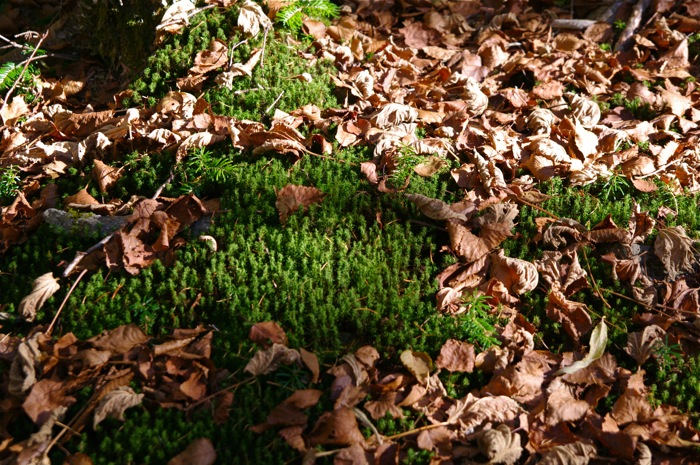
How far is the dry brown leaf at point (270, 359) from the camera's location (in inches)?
111

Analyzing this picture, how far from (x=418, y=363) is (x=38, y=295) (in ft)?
7.07

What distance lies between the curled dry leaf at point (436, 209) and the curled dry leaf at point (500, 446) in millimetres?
1333

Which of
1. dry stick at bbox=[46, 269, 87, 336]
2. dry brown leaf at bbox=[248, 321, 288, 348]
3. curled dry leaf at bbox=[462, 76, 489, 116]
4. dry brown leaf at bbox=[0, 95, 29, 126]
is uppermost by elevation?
dry brown leaf at bbox=[0, 95, 29, 126]

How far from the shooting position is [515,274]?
11.0 ft

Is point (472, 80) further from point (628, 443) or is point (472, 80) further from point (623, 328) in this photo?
point (628, 443)

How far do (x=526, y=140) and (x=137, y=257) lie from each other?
9.25 ft

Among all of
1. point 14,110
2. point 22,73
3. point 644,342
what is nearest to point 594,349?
point 644,342

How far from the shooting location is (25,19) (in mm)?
6031

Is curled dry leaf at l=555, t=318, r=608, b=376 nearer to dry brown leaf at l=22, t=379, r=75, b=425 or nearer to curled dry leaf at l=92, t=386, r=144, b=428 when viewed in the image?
curled dry leaf at l=92, t=386, r=144, b=428

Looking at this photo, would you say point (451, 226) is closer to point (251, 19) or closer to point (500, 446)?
point (500, 446)

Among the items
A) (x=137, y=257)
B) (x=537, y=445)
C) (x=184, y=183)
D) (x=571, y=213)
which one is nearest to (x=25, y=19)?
(x=184, y=183)

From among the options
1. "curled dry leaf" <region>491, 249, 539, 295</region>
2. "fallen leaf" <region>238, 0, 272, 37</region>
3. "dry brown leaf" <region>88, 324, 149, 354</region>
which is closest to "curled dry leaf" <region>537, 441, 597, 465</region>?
"curled dry leaf" <region>491, 249, 539, 295</region>

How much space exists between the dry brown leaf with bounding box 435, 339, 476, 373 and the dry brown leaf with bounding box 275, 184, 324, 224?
4.05 feet

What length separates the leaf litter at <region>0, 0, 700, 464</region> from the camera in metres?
2.71
